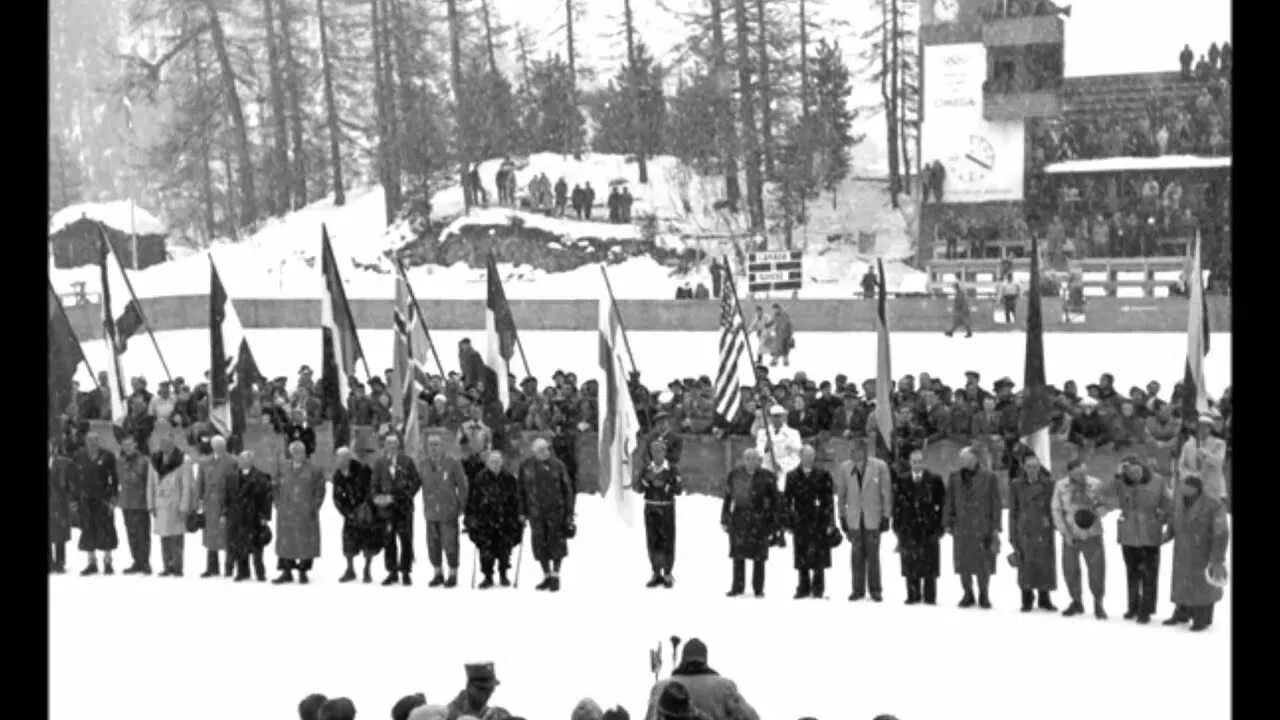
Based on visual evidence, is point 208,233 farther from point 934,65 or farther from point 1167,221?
point 1167,221

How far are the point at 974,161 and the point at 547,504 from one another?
3427 centimetres

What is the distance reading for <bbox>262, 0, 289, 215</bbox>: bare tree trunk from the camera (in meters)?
59.2

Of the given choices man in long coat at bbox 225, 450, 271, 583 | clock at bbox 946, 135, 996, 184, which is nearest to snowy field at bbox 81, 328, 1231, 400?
clock at bbox 946, 135, 996, 184

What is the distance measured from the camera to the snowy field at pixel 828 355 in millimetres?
29578

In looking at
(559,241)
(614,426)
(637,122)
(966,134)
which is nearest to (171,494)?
(614,426)

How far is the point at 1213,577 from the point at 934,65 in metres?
36.9

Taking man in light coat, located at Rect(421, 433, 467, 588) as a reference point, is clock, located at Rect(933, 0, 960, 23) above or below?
above

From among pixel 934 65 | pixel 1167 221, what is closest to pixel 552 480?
pixel 1167 221

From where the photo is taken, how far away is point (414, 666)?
41.9ft

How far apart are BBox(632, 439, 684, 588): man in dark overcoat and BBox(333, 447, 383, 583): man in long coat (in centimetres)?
243

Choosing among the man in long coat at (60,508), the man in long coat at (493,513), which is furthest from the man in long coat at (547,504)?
the man in long coat at (60,508)

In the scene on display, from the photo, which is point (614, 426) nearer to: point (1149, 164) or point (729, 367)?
point (729, 367)

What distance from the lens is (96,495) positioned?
16734 mm

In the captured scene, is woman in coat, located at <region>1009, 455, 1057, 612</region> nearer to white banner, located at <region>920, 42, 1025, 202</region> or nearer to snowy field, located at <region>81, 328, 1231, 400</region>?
snowy field, located at <region>81, 328, 1231, 400</region>
